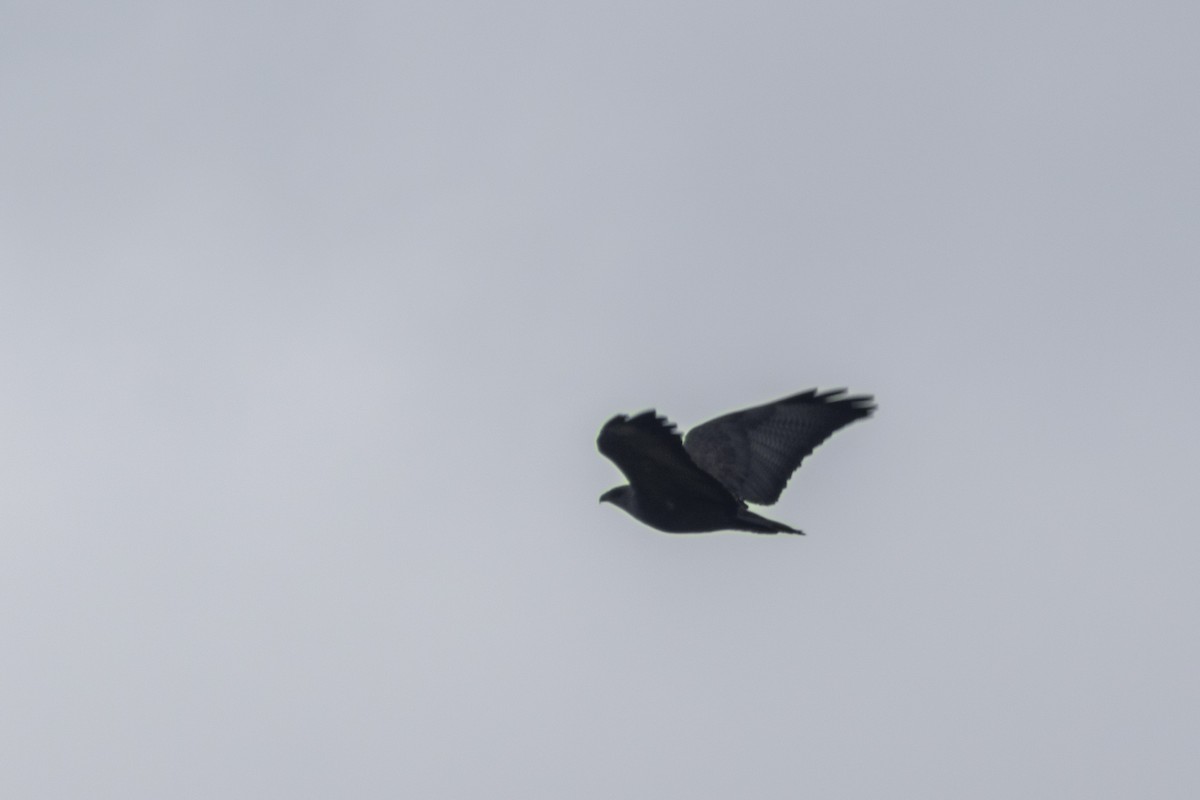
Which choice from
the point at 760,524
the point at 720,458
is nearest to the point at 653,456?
the point at 760,524

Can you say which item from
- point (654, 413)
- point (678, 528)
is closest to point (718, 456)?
point (678, 528)

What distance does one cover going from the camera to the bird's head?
1540 cm

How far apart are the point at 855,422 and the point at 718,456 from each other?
163 centimetres

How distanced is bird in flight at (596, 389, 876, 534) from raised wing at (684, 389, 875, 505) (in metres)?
0.01

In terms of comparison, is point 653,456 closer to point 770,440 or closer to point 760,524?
point 760,524

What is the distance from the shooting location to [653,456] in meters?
13.6

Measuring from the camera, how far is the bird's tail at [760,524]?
1461cm

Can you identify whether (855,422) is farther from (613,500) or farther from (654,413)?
(654,413)

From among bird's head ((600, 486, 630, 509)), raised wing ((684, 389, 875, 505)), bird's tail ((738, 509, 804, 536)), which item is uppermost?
raised wing ((684, 389, 875, 505))

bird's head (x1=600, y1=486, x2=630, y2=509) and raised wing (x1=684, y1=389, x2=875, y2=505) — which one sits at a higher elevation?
raised wing (x1=684, y1=389, x2=875, y2=505)

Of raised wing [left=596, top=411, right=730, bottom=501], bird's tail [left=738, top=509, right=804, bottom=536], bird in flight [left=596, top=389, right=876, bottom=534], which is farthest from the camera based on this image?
bird's tail [left=738, top=509, right=804, bottom=536]

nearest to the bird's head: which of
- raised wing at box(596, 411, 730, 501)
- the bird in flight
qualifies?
the bird in flight

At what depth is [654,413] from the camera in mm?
12352

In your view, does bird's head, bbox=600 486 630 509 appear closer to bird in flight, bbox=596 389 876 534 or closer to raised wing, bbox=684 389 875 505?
bird in flight, bbox=596 389 876 534
